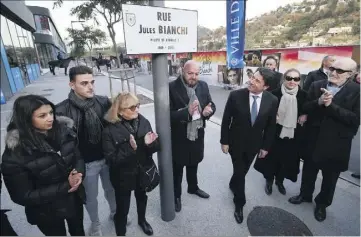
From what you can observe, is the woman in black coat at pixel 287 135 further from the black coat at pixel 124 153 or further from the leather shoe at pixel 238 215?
the black coat at pixel 124 153

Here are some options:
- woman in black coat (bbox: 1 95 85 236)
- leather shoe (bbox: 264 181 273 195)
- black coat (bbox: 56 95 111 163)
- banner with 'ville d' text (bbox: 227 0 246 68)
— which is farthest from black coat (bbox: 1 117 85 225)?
banner with 'ville d' text (bbox: 227 0 246 68)

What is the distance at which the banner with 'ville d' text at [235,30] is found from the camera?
7.11m

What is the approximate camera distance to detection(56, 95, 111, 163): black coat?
6.40 feet

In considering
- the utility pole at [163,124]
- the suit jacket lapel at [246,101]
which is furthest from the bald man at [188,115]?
the suit jacket lapel at [246,101]

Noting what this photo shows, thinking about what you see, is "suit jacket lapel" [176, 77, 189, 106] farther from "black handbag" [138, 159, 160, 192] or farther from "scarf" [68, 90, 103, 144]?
"scarf" [68, 90, 103, 144]

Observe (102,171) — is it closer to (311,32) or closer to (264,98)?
(264,98)

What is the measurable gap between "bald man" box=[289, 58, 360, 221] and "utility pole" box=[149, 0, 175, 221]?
162 cm

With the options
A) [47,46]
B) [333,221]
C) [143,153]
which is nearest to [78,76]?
[143,153]

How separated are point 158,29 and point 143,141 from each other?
1.00 m

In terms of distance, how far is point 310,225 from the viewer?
254cm

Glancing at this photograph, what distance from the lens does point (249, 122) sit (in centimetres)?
240

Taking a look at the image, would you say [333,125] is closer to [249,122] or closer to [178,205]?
[249,122]

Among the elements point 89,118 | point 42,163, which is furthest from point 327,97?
point 42,163

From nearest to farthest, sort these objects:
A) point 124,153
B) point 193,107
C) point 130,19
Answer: point 130,19, point 124,153, point 193,107
